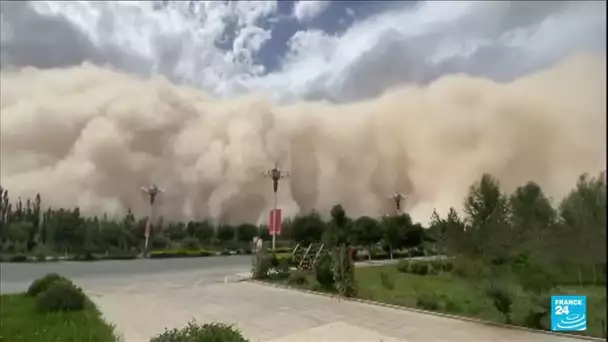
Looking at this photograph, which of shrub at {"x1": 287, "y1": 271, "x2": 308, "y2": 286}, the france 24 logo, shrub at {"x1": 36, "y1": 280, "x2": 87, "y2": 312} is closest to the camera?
the france 24 logo

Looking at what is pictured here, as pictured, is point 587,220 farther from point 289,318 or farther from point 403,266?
point 289,318

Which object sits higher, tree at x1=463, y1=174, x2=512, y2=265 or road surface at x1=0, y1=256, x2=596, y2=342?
tree at x1=463, y1=174, x2=512, y2=265

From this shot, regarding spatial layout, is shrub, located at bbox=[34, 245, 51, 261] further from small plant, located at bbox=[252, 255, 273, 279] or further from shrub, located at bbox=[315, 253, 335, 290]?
shrub, located at bbox=[315, 253, 335, 290]

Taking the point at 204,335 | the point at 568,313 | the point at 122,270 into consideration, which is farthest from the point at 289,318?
the point at 122,270

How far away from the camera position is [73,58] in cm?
1041

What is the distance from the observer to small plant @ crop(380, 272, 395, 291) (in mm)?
7629

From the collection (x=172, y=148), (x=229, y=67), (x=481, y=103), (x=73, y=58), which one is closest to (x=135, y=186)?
(x=172, y=148)

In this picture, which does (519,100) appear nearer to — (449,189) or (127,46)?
(449,189)

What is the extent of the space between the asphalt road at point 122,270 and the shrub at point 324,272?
196 cm

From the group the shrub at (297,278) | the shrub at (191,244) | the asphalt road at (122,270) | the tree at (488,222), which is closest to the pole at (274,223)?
the shrub at (297,278)

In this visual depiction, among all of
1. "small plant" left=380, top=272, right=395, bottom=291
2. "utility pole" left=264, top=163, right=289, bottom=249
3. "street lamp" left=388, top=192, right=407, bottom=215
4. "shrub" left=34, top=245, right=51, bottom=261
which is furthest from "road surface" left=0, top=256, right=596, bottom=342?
"shrub" left=34, top=245, right=51, bottom=261

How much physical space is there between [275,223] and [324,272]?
1.02 metres

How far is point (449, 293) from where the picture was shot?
628 centimetres

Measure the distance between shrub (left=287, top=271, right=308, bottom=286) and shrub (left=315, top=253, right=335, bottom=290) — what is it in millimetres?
178
